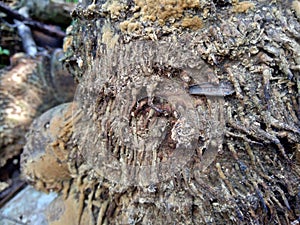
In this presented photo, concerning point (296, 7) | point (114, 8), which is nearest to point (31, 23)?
point (114, 8)

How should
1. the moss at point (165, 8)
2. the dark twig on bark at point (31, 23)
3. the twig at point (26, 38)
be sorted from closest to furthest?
1. the moss at point (165, 8)
2. the twig at point (26, 38)
3. the dark twig on bark at point (31, 23)

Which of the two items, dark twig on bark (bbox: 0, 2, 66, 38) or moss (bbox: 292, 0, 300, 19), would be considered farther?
dark twig on bark (bbox: 0, 2, 66, 38)

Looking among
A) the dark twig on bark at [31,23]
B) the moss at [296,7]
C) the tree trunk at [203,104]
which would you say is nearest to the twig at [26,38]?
the dark twig on bark at [31,23]

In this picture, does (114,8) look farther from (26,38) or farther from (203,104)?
(26,38)

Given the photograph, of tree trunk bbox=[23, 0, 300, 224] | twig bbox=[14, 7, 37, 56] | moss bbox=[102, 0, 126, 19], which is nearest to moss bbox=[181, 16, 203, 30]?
tree trunk bbox=[23, 0, 300, 224]

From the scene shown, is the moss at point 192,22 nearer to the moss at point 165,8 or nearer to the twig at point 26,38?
the moss at point 165,8

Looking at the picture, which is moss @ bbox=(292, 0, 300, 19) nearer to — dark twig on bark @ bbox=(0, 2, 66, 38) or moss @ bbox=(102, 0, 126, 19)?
moss @ bbox=(102, 0, 126, 19)
